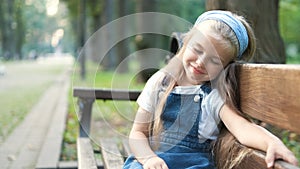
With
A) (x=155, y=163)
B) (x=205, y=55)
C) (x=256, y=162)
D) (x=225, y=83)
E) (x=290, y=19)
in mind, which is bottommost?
(x=290, y=19)

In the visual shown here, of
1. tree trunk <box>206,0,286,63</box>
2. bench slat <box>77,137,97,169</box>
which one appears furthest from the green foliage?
bench slat <box>77,137,97,169</box>

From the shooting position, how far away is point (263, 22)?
482 cm

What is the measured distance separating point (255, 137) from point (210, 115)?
15.6 inches

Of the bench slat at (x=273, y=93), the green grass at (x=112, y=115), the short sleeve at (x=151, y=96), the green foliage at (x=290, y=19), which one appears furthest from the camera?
the green foliage at (x=290, y=19)

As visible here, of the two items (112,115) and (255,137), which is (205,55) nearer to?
(255,137)

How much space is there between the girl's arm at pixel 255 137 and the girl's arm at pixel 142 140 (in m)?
0.39

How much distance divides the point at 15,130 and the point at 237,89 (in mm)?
6091

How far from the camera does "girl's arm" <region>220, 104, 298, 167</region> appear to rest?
2.01 m

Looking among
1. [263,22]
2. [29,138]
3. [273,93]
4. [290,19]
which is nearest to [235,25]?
[273,93]

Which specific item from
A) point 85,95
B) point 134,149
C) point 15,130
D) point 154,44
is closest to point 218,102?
point 134,149

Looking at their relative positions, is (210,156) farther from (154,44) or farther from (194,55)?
(154,44)

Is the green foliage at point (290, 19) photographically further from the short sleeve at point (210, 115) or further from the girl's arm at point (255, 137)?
the girl's arm at point (255, 137)

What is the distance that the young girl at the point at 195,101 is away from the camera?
2508mm

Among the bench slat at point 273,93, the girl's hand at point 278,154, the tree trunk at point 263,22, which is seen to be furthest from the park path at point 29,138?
the girl's hand at point 278,154
